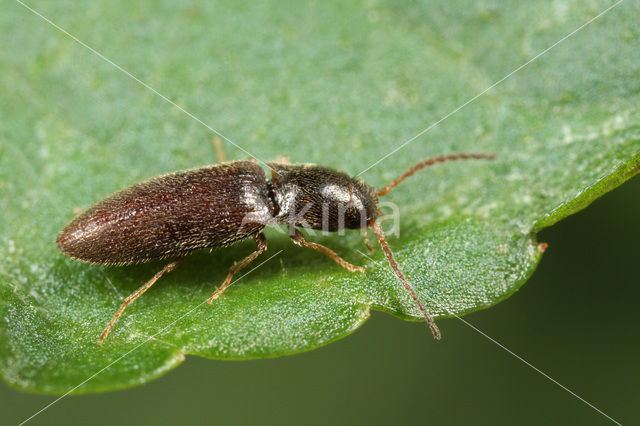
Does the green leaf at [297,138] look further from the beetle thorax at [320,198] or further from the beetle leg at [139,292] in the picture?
the beetle thorax at [320,198]

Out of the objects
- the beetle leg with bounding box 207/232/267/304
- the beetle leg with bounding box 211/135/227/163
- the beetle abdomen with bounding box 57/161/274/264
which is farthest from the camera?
the beetle leg with bounding box 211/135/227/163

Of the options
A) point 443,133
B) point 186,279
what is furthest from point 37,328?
point 443,133

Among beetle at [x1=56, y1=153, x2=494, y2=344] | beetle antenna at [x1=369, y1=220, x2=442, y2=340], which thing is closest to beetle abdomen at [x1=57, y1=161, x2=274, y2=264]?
beetle at [x1=56, y1=153, x2=494, y2=344]

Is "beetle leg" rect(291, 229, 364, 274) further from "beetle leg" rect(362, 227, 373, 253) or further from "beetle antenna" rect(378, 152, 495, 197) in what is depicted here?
"beetle antenna" rect(378, 152, 495, 197)

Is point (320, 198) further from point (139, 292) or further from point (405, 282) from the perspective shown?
point (139, 292)

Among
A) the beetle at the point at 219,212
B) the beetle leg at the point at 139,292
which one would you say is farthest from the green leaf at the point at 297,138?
the beetle at the point at 219,212
